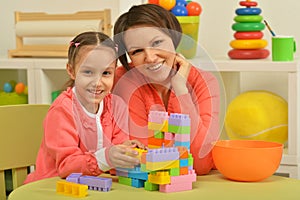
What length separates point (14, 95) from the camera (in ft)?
7.45

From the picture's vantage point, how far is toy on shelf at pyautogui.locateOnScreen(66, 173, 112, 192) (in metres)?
1.15

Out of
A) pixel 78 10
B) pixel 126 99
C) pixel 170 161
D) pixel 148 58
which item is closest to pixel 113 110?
pixel 126 99

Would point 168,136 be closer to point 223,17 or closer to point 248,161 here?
point 248,161

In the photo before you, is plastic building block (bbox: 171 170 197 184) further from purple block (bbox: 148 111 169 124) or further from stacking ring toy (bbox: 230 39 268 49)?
stacking ring toy (bbox: 230 39 268 49)

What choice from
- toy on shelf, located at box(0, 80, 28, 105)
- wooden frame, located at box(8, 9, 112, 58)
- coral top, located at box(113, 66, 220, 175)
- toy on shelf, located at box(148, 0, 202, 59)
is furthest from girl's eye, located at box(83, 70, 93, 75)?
toy on shelf, located at box(0, 80, 28, 105)

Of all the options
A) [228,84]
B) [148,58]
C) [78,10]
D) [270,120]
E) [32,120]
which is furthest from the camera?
[78,10]

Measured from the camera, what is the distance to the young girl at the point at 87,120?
4.11 feet

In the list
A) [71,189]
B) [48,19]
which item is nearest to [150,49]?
[71,189]

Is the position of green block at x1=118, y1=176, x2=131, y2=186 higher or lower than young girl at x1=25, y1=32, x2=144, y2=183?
lower

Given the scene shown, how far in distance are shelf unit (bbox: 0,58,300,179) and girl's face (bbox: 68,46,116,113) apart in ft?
0.84

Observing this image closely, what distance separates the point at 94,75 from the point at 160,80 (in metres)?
0.17

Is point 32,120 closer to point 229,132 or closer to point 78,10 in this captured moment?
point 229,132

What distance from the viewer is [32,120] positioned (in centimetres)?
162

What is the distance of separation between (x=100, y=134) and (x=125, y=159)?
201 mm
